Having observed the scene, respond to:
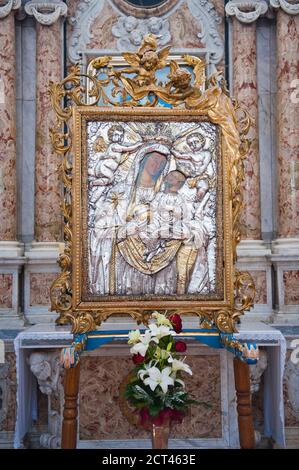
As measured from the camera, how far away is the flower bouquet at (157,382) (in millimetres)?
4039

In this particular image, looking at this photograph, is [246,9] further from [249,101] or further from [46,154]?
[46,154]

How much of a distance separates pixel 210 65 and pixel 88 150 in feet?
7.23

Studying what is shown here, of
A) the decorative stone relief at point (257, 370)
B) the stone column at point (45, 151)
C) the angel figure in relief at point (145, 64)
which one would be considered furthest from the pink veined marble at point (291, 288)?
the angel figure in relief at point (145, 64)

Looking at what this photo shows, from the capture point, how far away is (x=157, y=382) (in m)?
4.02

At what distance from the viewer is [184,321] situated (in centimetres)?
606

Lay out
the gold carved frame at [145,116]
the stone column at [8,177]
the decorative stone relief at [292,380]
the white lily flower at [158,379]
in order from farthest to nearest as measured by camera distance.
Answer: the stone column at [8,177]
the decorative stone relief at [292,380]
the gold carved frame at [145,116]
the white lily flower at [158,379]

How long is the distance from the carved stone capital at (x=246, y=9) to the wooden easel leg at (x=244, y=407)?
3.52 metres

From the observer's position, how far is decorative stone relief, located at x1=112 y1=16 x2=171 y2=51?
6.66 meters

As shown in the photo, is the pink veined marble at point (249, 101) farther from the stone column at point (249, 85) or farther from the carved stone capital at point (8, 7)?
the carved stone capital at point (8, 7)

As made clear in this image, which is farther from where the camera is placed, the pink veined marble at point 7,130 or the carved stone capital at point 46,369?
the pink veined marble at point 7,130

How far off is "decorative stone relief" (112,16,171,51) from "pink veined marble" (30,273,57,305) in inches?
96.0
